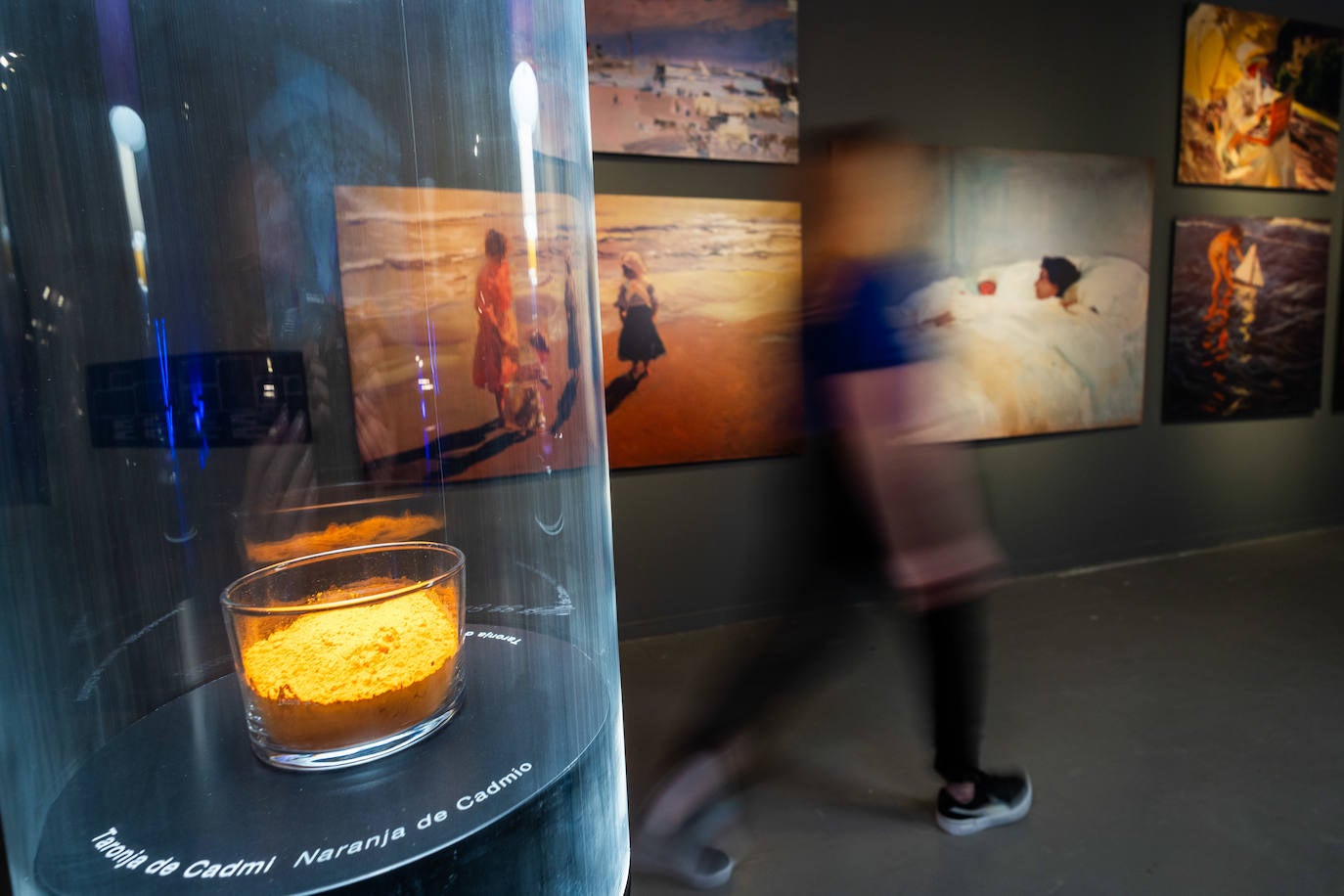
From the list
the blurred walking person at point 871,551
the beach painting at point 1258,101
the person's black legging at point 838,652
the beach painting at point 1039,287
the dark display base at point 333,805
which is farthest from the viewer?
the beach painting at point 1258,101

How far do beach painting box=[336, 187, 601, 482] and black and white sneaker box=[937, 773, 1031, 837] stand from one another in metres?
1.61

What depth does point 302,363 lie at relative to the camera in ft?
2.41

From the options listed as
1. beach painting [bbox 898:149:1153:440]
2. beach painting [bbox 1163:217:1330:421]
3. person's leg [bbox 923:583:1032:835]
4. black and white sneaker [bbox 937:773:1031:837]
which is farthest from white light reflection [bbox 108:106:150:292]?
beach painting [bbox 1163:217:1330:421]

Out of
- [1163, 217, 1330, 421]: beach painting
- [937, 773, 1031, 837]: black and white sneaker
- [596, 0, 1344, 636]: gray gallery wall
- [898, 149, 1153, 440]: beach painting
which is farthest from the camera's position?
[1163, 217, 1330, 421]: beach painting

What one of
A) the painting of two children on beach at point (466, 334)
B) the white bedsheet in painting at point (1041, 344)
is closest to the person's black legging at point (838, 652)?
the painting of two children on beach at point (466, 334)

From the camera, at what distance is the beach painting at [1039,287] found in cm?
334

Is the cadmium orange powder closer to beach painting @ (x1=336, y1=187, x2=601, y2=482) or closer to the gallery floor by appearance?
beach painting @ (x1=336, y1=187, x2=601, y2=482)

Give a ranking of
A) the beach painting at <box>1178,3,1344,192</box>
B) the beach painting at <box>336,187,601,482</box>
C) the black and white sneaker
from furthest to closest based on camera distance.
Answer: the beach painting at <box>1178,3,1344,192</box>, the black and white sneaker, the beach painting at <box>336,187,601,482</box>

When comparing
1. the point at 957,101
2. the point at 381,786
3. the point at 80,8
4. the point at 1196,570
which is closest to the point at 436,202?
the point at 80,8

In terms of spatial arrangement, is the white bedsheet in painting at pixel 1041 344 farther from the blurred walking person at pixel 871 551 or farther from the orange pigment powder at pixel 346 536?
the orange pigment powder at pixel 346 536

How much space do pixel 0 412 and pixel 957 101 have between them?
11.9ft

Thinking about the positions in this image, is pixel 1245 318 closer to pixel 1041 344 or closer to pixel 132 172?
pixel 1041 344

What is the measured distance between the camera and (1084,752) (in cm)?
213

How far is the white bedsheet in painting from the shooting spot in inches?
133
